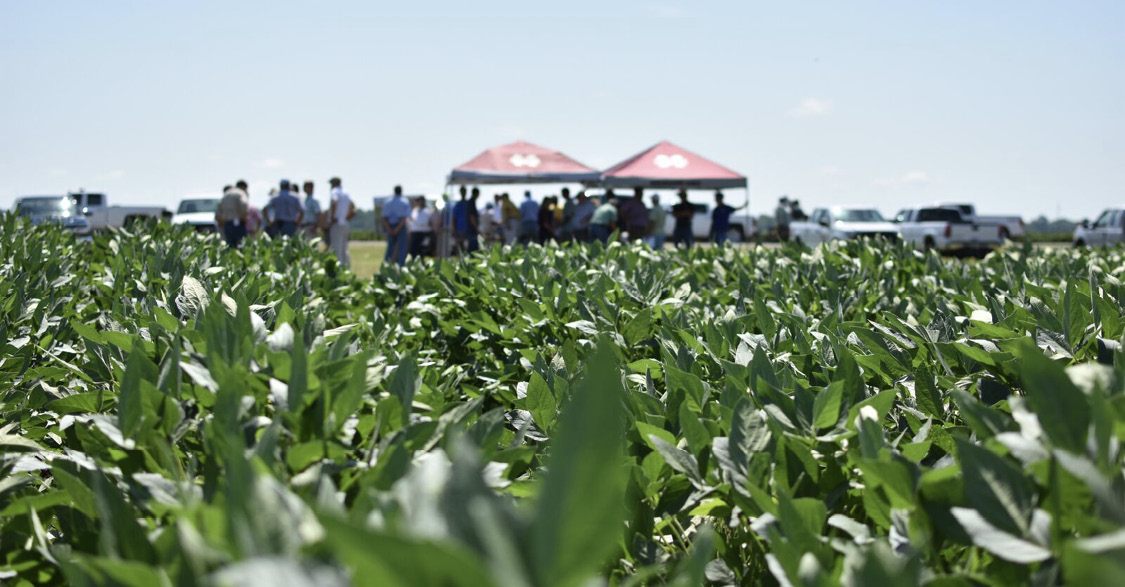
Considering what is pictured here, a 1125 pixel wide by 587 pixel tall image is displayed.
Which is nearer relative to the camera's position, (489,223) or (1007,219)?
(489,223)

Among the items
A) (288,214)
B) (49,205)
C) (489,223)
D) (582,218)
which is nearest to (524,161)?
(582,218)

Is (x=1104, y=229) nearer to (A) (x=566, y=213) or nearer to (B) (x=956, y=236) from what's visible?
(B) (x=956, y=236)

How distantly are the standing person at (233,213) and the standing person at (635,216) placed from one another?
24.5 ft

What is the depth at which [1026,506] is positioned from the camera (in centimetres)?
120

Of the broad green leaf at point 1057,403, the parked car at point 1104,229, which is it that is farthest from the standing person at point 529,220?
the broad green leaf at point 1057,403

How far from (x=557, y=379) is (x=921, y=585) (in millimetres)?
1135

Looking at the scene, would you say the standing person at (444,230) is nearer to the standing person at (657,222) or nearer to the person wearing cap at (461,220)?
the person wearing cap at (461,220)

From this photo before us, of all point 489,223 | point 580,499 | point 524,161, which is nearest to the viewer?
point 580,499

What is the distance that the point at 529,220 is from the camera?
22547 mm

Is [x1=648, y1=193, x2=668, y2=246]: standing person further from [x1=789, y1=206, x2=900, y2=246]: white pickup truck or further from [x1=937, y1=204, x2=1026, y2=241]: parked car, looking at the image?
[x1=937, y1=204, x2=1026, y2=241]: parked car

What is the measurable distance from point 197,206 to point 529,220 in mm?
12504

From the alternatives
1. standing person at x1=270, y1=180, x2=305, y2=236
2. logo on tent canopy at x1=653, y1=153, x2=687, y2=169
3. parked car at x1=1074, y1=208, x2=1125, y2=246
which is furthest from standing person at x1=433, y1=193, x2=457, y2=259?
parked car at x1=1074, y1=208, x2=1125, y2=246

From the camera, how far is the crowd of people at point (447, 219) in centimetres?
1659

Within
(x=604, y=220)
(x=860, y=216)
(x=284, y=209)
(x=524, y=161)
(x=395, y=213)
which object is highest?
(x=524, y=161)
